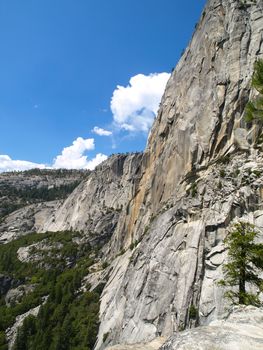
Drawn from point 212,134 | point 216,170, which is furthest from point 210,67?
point 216,170

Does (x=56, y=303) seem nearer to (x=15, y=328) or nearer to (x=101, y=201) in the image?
(x=15, y=328)

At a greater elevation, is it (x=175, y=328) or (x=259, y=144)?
(x=259, y=144)

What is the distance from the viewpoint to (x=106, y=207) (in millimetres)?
174750

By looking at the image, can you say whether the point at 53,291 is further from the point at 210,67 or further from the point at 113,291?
Result: the point at 210,67

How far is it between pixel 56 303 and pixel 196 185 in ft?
226

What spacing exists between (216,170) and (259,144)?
26.0 ft

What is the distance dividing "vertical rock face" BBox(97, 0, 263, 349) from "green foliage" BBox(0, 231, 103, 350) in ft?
24.8

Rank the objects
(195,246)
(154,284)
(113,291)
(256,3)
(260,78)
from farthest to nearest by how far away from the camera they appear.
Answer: (113,291), (256,3), (154,284), (195,246), (260,78)

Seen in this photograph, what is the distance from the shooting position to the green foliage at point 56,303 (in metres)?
80.1

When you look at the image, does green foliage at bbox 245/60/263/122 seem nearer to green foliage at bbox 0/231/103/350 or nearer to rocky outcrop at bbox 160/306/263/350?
rocky outcrop at bbox 160/306/263/350

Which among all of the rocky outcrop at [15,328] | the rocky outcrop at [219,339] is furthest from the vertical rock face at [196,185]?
the rocky outcrop at [15,328]

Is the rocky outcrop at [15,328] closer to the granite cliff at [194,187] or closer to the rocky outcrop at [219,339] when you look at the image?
the granite cliff at [194,187]

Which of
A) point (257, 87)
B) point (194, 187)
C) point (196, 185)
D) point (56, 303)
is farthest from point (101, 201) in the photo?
point (257, 87)

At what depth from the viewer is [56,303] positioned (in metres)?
102
